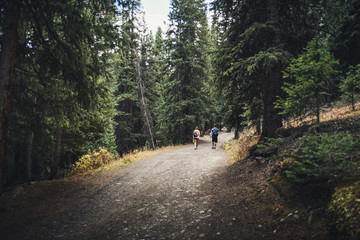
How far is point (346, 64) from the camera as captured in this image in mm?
12172

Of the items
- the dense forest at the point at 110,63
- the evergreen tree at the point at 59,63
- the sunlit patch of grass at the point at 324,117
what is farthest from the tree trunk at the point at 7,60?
the sunlit patch of grass at the point at 324,117

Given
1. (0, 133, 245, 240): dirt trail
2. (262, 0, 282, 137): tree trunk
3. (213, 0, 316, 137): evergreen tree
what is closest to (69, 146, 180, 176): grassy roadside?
(0, 133, 245, 240): dirt trail

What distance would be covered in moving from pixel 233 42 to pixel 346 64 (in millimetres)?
9115

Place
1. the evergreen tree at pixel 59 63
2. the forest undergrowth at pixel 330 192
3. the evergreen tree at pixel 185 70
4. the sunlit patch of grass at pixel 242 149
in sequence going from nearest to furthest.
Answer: the forest undergrowth at pixel 330 192 → the evergreen tree at pixel 59 63 → the sunlit patch of grass at pixel 242 149 → the evergreen tree at pixel 185 70

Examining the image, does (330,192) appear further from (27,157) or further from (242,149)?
(27,157)

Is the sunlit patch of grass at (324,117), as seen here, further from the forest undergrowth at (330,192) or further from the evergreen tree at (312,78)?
the forest undergrowth at (330,192)

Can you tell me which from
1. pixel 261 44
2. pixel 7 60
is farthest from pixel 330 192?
pixel 7 60

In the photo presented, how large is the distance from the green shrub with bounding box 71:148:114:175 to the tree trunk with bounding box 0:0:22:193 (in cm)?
570

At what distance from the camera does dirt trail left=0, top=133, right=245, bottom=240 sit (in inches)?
164

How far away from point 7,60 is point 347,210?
303 inches

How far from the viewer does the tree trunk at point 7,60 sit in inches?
196

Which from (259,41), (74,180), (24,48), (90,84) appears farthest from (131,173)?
(259,41)

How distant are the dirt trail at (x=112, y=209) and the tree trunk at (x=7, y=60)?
1570mm

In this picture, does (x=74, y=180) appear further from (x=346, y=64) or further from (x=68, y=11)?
(x=346, y=64)
